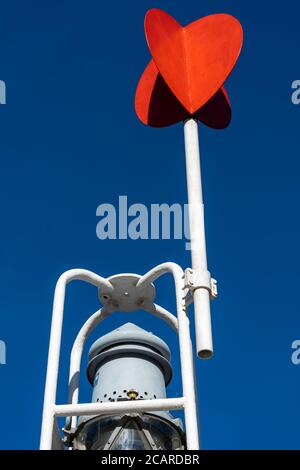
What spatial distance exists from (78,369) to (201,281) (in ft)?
7.13

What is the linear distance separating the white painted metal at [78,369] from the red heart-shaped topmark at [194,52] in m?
2.40

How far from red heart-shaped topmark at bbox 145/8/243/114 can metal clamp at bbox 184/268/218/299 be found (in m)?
2.53

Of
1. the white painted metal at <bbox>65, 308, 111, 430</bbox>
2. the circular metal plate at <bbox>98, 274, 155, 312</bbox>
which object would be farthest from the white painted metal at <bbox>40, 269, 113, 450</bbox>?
the white painted metal at <bbox>65, 308, 111, 430</bbox>

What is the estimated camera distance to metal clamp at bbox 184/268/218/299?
9.23 metres

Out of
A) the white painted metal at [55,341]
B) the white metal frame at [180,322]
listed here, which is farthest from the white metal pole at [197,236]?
the white painted metal at [55,341]

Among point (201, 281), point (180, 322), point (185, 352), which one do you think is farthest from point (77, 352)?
point (201, 281)

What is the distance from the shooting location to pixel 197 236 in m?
9.73

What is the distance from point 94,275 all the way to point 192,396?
2313 millimetres

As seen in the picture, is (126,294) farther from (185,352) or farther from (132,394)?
(185,352)

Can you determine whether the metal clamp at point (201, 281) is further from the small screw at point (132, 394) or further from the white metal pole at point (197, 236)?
the small screw at point (132, 394)

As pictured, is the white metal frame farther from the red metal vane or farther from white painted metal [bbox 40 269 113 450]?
the red metal vane
